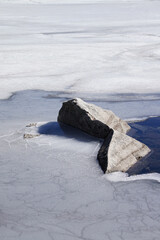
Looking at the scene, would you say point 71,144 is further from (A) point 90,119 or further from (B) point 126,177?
(B) point 126,177

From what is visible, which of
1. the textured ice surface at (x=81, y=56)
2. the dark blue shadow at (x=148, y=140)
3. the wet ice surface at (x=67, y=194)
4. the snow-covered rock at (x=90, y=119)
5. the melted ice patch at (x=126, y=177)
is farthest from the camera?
the textured ice surface at (x=81, y=56)

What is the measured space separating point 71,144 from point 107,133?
412 millimetres

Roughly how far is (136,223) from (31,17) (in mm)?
17872

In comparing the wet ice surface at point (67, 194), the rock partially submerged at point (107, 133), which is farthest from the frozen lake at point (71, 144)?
the rock partially submerged at point (107, 133)

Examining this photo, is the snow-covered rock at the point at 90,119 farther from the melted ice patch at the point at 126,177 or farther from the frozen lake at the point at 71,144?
the melted ice patch at the point at 126,177

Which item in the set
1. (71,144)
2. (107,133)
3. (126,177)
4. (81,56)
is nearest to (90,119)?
(107,133)

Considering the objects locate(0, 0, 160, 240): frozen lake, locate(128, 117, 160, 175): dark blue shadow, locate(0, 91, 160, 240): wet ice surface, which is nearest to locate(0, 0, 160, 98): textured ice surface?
locate(0, 0, 160, 240): frozen lake

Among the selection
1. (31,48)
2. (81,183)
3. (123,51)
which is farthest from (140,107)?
(31,48)

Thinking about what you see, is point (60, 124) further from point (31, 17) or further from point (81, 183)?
point (31, 17)

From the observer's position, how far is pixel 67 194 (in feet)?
11.0

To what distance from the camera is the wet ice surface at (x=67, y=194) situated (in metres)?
2.84

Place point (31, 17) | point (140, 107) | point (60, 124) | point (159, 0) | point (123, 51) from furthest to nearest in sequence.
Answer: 1. point (159, 0)
2. point (31, 17)
3. point (123, 51)
4. point (140, 107)
5. point (60, 124)

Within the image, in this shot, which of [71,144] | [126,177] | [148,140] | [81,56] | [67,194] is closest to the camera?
[67,194]

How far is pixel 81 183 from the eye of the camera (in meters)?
3.55
